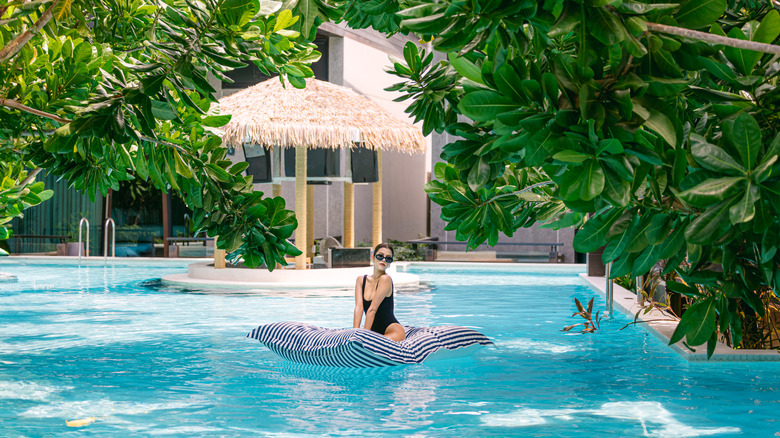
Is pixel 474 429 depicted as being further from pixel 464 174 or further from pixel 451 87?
pixel 464 174

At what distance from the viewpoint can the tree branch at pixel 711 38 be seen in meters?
1.86

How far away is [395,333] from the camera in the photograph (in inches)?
289

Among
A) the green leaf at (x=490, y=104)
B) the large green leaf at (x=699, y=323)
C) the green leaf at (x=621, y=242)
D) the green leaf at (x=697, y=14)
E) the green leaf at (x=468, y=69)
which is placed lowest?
the large green leaf at (x=699, y=323)

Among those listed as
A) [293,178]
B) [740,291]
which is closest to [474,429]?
[740,291]

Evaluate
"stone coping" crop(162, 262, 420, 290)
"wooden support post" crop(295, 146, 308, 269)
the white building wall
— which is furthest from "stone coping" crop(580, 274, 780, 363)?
A: the white building wall

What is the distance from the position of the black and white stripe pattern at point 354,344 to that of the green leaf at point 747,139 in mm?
5097

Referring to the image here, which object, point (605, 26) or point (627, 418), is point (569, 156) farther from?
point (627, 418)

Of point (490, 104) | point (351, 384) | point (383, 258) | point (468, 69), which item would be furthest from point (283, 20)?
point (383, 258)

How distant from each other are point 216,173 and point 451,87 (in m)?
1.58

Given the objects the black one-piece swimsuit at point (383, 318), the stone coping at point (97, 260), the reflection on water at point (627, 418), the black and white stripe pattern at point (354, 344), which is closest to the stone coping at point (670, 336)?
the reflection on water at point (627, 418)

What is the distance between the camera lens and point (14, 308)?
37.1 feet

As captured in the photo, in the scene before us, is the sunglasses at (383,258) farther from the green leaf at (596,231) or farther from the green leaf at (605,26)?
the green leaf at (605,26)

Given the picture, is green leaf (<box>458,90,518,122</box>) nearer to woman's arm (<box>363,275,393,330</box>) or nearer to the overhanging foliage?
the overhanging foliage

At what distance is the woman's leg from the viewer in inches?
289
